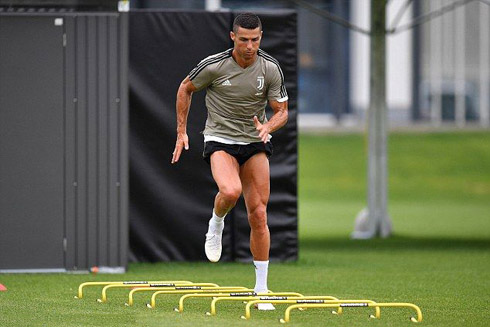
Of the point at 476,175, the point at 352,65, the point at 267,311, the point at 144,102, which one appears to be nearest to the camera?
the point at 267,311

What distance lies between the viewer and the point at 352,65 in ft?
131

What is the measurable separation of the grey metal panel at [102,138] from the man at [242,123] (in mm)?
2885

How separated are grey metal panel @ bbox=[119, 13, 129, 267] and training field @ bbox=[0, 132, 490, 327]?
0.42 metres

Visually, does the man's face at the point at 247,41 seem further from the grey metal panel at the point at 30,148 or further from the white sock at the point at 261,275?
the grey metal panel at the point at 30,148

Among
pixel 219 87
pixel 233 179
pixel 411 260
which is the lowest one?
pixel 411 260

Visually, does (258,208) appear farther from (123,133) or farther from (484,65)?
(484,65)

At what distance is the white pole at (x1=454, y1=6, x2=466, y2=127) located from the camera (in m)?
41.2

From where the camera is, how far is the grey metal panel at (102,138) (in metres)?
12.5

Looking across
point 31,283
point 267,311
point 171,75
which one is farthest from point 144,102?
point 267,311

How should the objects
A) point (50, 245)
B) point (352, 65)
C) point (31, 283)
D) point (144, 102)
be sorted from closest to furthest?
1. point (31, 283)
2. point (50, 245)
3. point (144, 102)
4. point (352, 65)

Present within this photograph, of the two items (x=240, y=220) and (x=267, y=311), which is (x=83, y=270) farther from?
(x=267, y=311)

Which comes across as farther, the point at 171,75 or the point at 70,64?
the point at 171,75

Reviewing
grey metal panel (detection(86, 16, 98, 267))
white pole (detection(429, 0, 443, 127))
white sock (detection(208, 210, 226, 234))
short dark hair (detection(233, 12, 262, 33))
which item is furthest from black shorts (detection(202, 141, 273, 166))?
white pole (detection(429, 0, 443, 127))

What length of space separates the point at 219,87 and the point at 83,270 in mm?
3667
